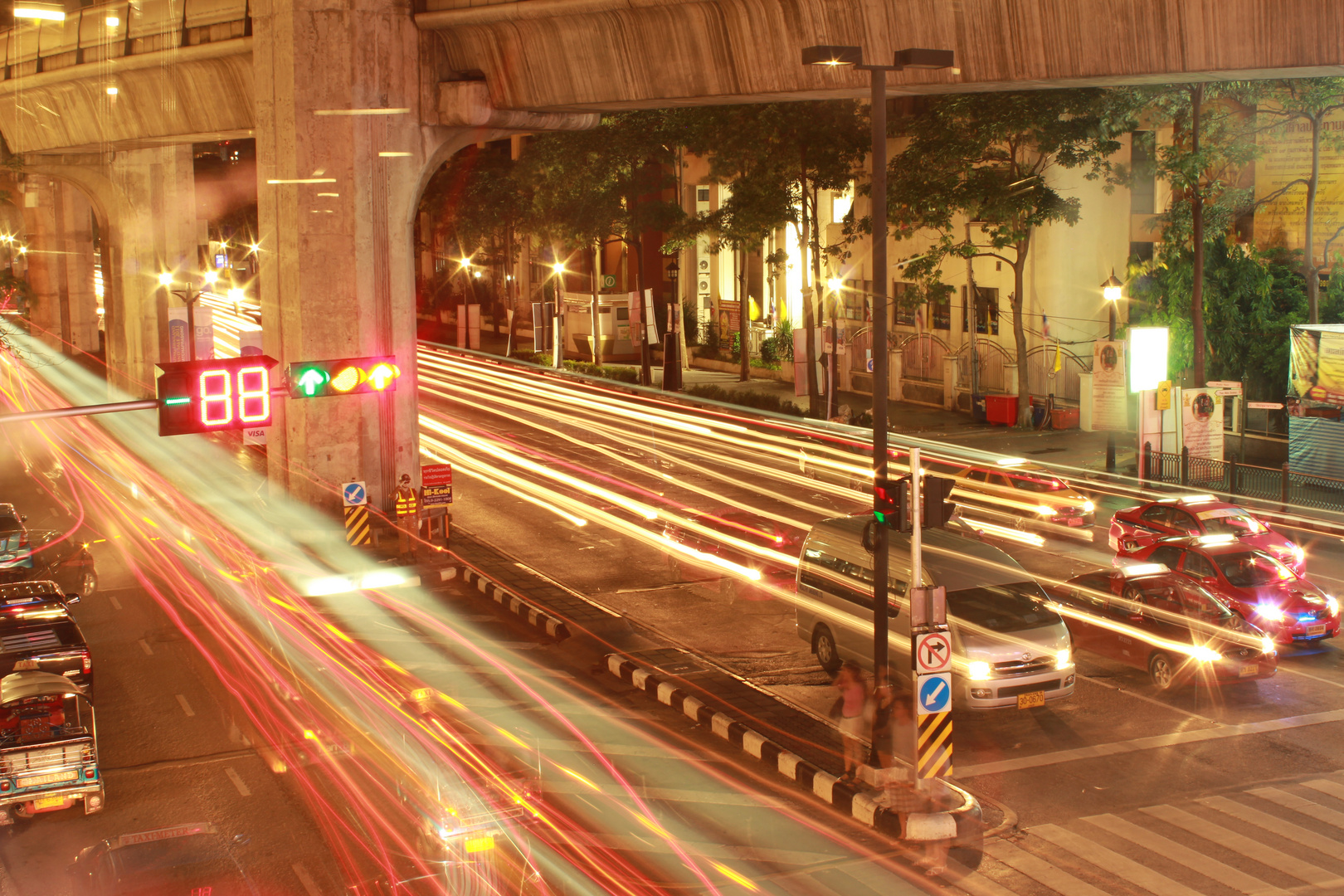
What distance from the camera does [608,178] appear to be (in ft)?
167

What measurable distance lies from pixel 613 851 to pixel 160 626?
502 inches

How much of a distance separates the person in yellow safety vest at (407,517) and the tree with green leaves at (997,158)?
60.0 feet

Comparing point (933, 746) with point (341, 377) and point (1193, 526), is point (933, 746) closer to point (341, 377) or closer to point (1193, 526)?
point (341, 377)

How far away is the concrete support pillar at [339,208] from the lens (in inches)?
1031

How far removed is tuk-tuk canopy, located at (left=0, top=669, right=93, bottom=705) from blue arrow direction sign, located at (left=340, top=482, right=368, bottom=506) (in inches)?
415

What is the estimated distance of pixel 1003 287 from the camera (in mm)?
44344

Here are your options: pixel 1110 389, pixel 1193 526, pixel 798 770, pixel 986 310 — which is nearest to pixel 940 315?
pixel 986 310

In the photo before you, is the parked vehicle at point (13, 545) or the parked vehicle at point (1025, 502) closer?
the parked vehicle at point (13, 545)

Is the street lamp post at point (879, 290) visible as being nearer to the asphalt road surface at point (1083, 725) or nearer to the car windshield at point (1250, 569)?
the asphalt road surface at point (1083, 725)

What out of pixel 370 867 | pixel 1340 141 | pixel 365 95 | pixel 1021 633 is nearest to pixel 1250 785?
pixel 1021 633

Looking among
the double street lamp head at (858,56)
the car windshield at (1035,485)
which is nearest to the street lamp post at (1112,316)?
the car windshield at (1035,485)

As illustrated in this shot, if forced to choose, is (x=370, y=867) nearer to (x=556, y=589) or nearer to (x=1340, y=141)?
(x=556, y=589)

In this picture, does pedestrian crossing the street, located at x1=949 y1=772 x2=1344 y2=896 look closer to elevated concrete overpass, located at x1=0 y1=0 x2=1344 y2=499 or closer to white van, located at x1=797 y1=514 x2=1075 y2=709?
white van, located at x1=797 y1=514 x2=1075 y2=709

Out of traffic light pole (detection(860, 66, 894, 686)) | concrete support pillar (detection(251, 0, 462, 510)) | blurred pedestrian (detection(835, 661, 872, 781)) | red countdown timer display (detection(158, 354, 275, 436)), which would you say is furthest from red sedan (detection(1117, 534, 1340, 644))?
concrete support pillar (detection(251, 0, 462, 510))
